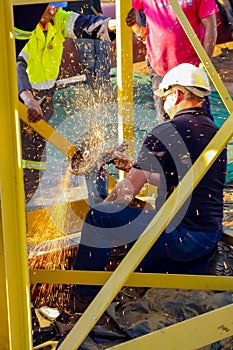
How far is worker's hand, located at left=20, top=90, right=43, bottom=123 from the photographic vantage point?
13.8 feet

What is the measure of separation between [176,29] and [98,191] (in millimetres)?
1221

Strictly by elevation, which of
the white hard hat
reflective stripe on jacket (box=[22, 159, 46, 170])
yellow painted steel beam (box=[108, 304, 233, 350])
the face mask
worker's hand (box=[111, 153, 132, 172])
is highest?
the white hard hat

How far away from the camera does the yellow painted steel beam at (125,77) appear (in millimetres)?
5055

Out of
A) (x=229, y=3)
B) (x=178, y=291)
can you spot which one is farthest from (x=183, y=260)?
(x=229, y=3)

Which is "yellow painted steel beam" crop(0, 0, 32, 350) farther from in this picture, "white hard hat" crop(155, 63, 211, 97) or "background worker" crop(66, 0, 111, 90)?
"background worker" crop(66, 0, 111, 90)

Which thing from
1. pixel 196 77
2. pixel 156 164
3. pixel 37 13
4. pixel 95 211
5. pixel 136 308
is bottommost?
pixel 136 308

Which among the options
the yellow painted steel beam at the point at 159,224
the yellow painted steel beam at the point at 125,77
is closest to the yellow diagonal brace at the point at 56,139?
the yellow painted steel beam at the point at 125,77

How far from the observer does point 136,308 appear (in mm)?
3838

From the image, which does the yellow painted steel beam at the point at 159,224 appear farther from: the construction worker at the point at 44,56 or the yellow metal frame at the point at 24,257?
the construction worker at the point at 44,56

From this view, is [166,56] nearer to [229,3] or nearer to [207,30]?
[207,30]

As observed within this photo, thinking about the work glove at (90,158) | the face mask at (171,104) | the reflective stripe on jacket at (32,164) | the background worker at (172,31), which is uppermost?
the background worker at (172,31)

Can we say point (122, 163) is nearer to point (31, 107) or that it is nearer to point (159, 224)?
point (31, 107)

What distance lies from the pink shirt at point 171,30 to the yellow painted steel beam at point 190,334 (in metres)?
2.56

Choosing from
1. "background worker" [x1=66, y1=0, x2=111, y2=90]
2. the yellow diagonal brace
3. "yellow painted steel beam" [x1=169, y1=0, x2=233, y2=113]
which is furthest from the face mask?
"background worker" [x1=66, y1=0, x2=111, y2=90]
